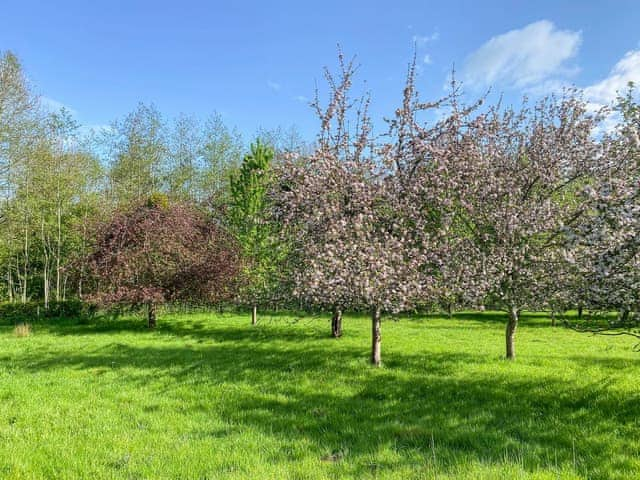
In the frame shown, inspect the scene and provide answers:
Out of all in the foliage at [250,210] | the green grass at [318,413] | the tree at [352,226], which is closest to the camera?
the green grass at [318,413]

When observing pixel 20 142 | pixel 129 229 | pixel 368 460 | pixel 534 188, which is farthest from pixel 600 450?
pixel 20 142

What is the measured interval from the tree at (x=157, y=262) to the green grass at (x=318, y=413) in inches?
213

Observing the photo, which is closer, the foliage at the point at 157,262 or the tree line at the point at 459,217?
the tree line at the point at 459,217

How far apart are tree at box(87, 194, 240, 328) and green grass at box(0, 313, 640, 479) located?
5418 millimetres

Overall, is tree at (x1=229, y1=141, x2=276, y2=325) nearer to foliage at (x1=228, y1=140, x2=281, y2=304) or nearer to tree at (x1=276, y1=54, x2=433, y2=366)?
foliage at (x1=228, y1=140, x2=281, y2=304)

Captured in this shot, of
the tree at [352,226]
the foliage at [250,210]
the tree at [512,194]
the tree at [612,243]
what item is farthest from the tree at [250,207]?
the tree at [612,243]

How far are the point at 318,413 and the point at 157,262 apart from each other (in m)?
14.8

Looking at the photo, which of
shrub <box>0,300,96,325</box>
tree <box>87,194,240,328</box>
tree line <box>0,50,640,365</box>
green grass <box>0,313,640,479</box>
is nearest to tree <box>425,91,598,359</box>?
tree line <box>0,50,640,365</box>

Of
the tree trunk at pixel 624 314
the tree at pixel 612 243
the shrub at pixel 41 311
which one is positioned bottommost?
the shrub at pixel 41 311

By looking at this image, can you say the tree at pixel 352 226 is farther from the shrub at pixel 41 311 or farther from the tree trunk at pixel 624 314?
the shrub at pixel 41 311

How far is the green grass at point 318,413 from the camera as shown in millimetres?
5395

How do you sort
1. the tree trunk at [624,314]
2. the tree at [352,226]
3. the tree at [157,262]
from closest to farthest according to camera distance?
the tree trunk at [624,314] → the tree at [352,226] → the tree at [157,262]

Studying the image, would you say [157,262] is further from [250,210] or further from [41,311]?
[41,311]

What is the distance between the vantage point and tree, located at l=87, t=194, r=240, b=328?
64.0 feet
